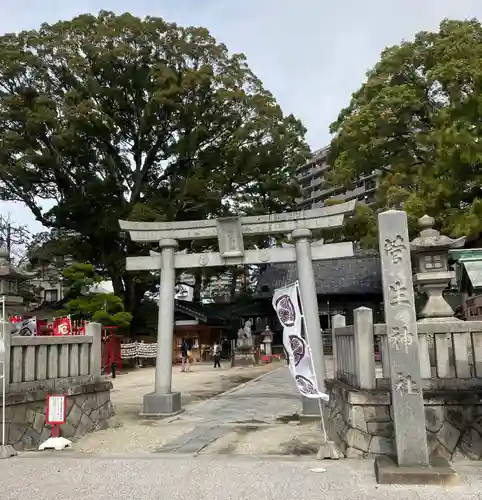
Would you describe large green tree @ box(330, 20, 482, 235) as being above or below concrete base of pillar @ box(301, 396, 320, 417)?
above

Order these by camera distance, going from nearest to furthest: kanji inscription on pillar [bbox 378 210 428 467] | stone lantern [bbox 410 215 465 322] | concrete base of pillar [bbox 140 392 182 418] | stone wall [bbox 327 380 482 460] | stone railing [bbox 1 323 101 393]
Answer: kanji inscription on pillar [bbox 378 210 428 467] → stone wall [bbox 327 380 482 460] → stone railing [bbox 1 323 101 393] → stone lantern [bbox 410 215 465 322] → concrete base of pillar [bbox 140 392 182 418]

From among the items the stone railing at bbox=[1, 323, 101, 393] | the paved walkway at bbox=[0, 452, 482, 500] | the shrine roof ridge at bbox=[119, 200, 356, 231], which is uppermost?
the shrine roof ridge at bbox=[119, 200, 356, 231]

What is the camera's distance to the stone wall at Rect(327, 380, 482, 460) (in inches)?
259

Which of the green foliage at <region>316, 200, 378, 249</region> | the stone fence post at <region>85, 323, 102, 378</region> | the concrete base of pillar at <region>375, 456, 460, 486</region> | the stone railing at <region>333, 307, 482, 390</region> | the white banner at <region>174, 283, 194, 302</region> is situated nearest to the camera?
the concrete base of pillar at <region>375, 456, 460, 486</region>

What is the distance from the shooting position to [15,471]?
640cm

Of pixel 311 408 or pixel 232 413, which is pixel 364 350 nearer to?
pixel 311 408

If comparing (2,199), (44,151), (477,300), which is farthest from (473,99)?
(2,199)

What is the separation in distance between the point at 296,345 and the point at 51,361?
15.1 ft

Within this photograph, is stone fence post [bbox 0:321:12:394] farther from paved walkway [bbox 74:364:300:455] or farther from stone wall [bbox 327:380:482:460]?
stone wall [bbox 327:380:482:460]

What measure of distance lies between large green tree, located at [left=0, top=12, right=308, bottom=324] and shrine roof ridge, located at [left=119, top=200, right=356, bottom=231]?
1357cm

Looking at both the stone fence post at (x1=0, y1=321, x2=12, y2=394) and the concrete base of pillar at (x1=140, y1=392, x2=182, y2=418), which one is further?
the concrete base of pillar at (x1=140, y1=392, x2=182, y2=418)

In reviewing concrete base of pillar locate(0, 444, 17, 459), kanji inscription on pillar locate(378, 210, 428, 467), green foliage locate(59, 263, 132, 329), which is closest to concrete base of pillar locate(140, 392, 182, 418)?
concrete base of pillar locate(0, 444, 17, 459)

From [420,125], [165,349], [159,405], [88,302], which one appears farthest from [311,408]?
[420,125]

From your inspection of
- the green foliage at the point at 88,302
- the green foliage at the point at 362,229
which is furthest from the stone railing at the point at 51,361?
the green foliage at the point at 362,229
